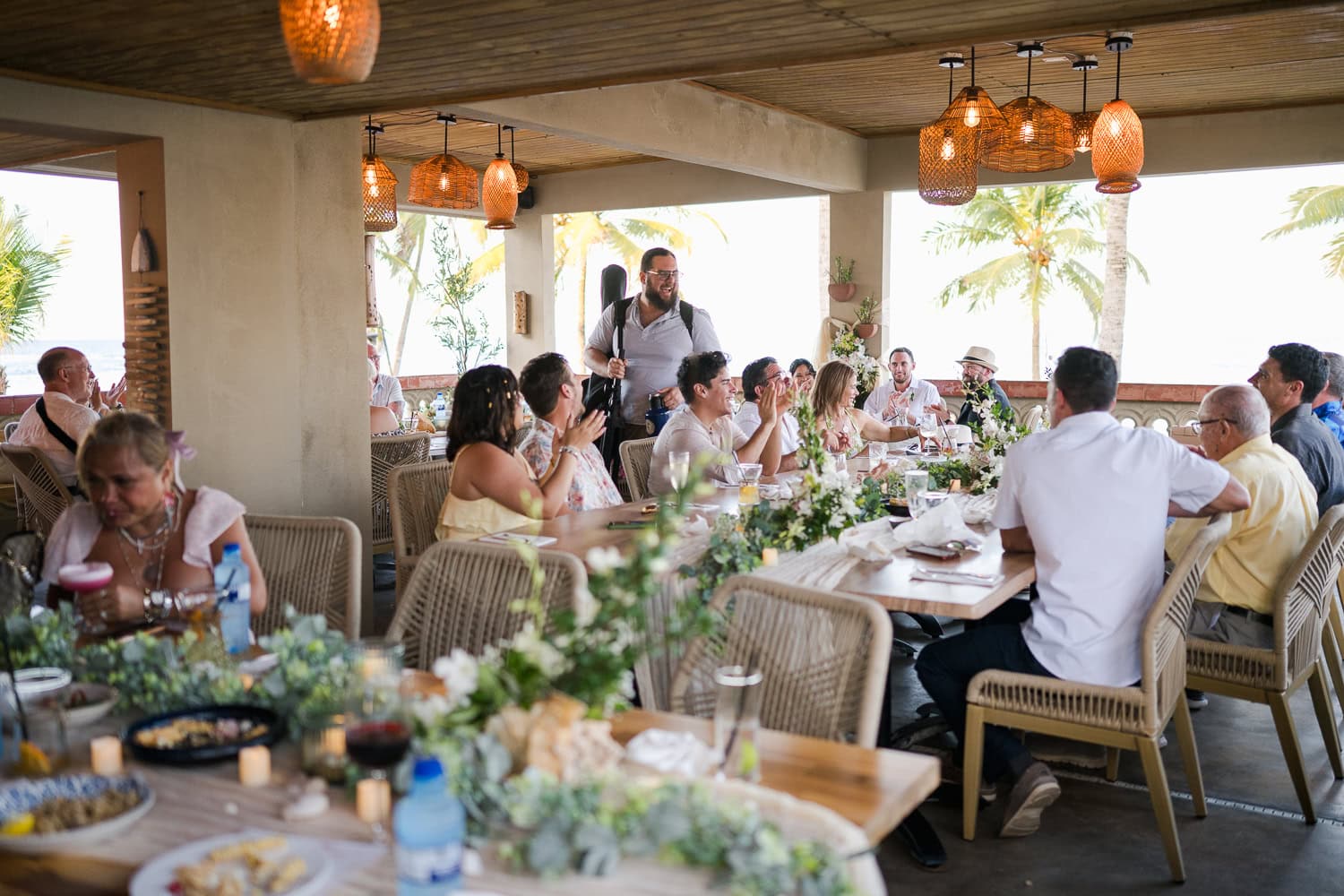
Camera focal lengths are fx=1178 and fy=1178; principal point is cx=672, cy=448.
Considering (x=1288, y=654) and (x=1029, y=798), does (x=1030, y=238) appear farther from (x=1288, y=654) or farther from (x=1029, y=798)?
(x=1029, y=798)

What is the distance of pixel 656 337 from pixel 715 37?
288cm

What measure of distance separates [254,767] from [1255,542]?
10.8 feet

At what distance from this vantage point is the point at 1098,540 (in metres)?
3.38

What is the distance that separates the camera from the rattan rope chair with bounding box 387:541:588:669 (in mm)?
2838

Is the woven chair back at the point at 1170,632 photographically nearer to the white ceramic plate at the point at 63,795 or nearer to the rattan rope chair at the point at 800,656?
the rattan rope chair at the point at 800,656

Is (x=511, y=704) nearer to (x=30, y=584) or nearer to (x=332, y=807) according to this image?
(x=332, y=807)

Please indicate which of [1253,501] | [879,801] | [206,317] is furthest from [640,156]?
[879,801]

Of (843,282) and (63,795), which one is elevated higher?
(843,282)

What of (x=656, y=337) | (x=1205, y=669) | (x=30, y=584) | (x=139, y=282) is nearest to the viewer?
(x=30, y=584)

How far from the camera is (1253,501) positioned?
12.7 feet

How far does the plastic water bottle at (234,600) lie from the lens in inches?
102

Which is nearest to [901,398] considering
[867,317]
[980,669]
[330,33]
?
[867,317]

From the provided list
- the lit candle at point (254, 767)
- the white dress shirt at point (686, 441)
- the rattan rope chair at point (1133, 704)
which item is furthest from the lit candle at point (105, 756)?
the white dress shirt at point (686, 441)

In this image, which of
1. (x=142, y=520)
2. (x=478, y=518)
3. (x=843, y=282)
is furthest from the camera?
(x=843, y=282)
